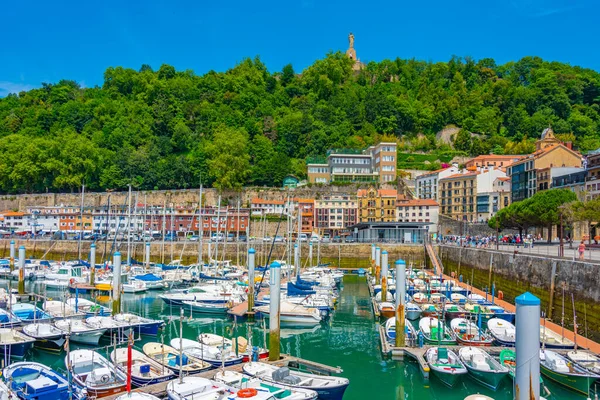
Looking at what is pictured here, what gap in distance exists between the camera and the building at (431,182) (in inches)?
3278

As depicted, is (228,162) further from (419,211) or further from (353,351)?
(353,351)

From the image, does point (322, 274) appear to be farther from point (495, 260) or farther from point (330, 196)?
point (330, 196)

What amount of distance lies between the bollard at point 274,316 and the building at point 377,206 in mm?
58829

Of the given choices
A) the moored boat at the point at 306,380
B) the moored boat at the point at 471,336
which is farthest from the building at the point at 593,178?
the moored boat at the point at 306,380

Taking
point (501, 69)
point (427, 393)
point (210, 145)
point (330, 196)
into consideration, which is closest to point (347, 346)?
point (427, 393)

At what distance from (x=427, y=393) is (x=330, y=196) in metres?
65.3

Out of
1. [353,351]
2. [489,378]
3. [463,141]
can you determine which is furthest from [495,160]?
[489,378]

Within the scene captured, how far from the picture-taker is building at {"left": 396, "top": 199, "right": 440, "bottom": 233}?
75.6m

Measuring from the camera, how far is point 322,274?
47344 millimetres

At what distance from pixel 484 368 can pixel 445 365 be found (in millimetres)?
1383

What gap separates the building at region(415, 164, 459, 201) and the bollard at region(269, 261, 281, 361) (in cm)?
6785

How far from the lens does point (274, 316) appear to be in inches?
752

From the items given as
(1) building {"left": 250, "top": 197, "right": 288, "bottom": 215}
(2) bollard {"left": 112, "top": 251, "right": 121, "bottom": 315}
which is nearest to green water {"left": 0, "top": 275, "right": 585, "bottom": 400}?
(2) bollard {"left": 112, "top": 251, "right": 121, "bottom": 315}

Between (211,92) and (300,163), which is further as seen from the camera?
(211,92)
